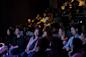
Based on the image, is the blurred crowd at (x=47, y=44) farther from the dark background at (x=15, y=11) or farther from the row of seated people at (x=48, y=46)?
the dark background at (x=15, y=11)

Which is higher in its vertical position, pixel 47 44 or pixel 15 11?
pixel 47 44

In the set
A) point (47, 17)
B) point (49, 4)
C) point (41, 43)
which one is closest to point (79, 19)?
point (47, 17)

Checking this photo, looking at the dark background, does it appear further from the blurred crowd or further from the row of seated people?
the row of seated people

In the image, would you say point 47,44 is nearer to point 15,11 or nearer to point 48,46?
point 48,46

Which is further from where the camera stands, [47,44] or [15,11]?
[15,11]

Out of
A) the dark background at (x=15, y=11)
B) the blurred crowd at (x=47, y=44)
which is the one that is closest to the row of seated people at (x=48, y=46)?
the blurred crowd at (x=47, y=44)

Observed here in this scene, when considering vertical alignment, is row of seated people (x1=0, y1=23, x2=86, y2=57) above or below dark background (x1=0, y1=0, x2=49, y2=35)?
above

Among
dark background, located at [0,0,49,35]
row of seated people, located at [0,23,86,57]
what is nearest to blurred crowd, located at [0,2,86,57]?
row of seated people, located at [0,23,86,57]

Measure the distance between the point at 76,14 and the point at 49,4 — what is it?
3868 millimetres

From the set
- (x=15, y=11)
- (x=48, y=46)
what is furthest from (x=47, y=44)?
(x=15, y=11)

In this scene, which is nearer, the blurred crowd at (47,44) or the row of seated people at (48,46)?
the row of seated people at (48,46)

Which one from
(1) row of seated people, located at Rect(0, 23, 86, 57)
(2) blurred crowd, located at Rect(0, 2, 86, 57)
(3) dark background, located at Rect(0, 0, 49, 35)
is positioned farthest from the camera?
(3) dark background, located at Rect(0, 0, 49, 35)

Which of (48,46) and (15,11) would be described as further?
(15,11)

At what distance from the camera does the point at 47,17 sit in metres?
13.1
